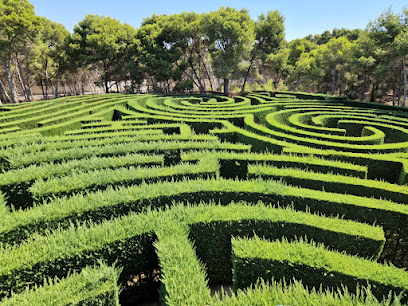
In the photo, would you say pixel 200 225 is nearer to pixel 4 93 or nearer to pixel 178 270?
pixel 178 270

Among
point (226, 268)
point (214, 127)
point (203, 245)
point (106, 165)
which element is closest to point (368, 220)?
point (226, 268)

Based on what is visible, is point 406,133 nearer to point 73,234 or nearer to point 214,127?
point 214,127

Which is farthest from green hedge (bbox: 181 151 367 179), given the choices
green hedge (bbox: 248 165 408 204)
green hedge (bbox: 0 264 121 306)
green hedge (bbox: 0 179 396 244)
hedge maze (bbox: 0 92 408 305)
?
green hedge (bbox: 0 264 121 306)

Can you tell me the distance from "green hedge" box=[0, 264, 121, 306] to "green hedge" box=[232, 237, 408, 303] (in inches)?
96.6

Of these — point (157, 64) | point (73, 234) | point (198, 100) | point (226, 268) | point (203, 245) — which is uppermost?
point (157, 64)

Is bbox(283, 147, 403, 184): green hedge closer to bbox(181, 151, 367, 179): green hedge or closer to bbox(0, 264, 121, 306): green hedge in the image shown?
bbox(181, 151, 367, 179): green hedge

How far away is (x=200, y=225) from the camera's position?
550cm

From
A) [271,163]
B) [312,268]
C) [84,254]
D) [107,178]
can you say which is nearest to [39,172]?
[107,178]

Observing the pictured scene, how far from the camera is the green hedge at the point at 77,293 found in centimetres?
369

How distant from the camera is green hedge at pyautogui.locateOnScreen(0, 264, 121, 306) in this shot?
369 cm

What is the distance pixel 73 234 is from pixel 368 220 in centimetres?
754

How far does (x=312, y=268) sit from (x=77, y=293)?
4.31 meters

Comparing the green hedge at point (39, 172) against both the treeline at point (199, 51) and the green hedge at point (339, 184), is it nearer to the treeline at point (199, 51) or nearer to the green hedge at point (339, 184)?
the green hedge at point (339, 184)

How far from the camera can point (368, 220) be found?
6242 millimetres
